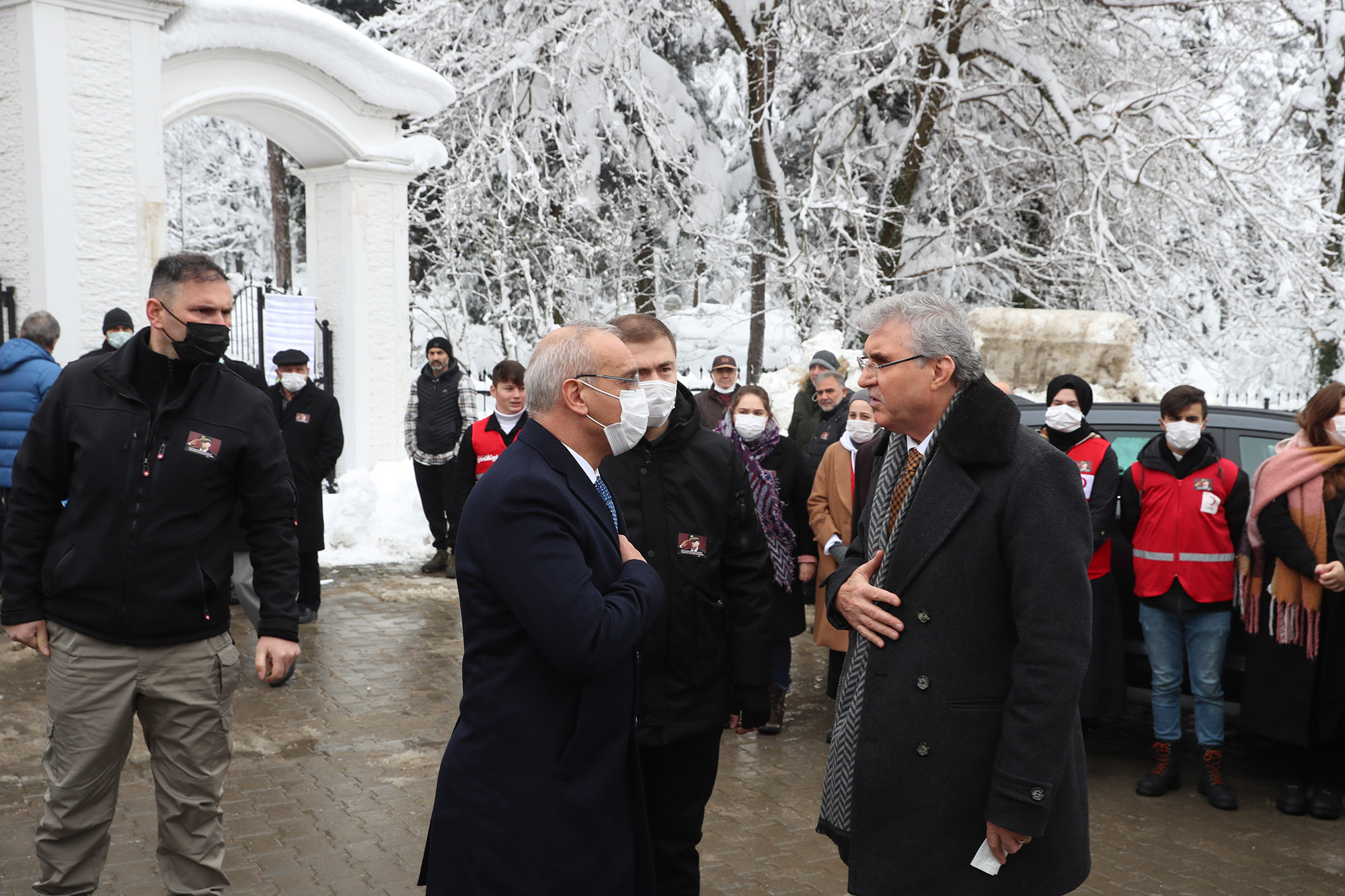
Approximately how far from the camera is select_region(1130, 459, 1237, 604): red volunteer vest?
5398 mm

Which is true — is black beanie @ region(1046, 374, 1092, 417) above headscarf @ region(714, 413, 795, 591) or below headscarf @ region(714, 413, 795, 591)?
above

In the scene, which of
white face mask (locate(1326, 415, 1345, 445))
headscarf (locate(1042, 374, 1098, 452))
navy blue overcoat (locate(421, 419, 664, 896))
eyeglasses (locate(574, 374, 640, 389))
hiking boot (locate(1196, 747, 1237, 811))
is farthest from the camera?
headscarf (locate(1042, 374, 1098, 452))

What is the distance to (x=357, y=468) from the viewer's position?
12.3 meters

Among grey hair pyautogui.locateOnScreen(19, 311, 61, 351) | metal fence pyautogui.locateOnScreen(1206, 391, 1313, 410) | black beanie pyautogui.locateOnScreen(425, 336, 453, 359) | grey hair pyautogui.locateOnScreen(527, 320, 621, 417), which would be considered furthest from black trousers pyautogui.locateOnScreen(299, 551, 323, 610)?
metal fence pyautogui.locateOnScreen(1206, 391, 1313, 410)

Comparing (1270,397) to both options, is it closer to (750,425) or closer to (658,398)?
(750,425)

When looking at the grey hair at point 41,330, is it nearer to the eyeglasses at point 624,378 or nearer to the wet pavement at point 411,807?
the wet pavement at point 411,807

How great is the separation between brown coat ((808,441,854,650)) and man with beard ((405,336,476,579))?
467 cm

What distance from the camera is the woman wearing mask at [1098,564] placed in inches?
225

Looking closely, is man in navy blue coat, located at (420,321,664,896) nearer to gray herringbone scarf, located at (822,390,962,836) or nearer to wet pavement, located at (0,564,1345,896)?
gray herringbone scarf, located at (822,390,962,836)

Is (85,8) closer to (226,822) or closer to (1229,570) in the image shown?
(226,822)

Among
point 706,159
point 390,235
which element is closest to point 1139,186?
point 706,159

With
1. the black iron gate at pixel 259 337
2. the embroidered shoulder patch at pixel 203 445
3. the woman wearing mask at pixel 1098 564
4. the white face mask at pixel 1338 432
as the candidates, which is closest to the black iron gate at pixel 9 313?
the black iron gate at pixel 259 337

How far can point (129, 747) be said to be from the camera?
372 centimetres

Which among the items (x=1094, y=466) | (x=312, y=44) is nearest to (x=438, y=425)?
(x=312, y=44)
